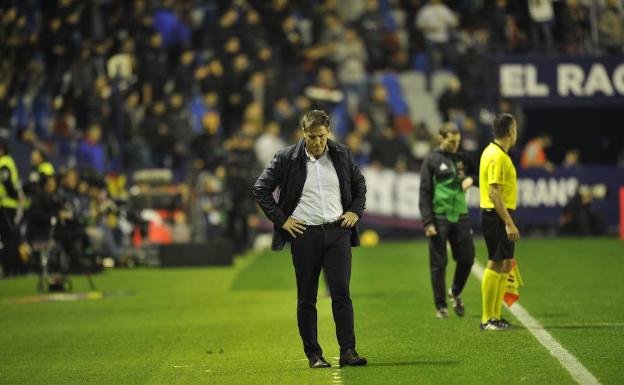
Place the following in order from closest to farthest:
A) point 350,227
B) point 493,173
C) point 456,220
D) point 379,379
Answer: point 379,379 → point 350,227 → point 493,173 → point 456,220

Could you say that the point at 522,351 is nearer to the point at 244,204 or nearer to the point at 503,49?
the point at 244,204

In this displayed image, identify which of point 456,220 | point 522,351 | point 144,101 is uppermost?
point 144,101

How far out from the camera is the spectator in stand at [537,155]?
28.6 m

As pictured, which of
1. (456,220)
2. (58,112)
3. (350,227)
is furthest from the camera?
(58,112)

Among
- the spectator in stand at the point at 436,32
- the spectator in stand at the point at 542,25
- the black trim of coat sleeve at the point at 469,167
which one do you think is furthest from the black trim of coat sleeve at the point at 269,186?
the spectator in stand at the point at 436,32

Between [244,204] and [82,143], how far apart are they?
3583 millimetres

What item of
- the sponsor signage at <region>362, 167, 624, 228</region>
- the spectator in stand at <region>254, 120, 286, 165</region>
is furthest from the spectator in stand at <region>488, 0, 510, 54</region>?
the spectator in stand at <region>254, 120, 286, 165</region>

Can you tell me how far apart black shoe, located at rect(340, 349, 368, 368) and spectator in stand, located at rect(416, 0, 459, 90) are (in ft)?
68.2

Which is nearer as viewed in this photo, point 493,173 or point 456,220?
point 493,173

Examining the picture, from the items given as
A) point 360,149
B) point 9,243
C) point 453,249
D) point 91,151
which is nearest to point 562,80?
point 360,149

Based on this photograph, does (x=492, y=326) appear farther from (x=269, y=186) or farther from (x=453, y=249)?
(x=269, y=186)

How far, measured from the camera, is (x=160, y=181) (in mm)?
25969

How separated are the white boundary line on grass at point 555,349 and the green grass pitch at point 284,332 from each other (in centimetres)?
8

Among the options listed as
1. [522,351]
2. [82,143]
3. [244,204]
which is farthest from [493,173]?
[82,143]
